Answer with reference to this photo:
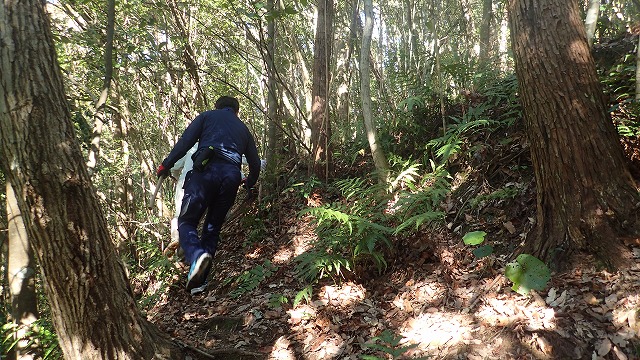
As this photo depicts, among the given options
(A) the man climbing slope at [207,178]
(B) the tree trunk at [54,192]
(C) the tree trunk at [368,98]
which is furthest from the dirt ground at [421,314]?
(C) the tree trunk at [368,98]

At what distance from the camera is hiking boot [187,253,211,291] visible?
4.32 metres

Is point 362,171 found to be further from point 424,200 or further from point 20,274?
point 20,274

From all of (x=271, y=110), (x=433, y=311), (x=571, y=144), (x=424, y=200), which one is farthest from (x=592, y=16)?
(x=271, y=110)

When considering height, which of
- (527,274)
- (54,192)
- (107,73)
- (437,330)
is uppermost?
(107,73)

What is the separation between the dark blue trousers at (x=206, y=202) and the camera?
4.50m

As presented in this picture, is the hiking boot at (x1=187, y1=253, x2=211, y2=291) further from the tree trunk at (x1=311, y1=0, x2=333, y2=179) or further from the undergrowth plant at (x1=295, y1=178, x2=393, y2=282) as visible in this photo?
the tree trunk at (x1=311, y1=0, x2=333, y2=179)

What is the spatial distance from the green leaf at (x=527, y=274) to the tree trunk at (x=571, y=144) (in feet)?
0.47

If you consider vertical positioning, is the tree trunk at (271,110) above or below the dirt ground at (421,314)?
above

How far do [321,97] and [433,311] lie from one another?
15.0 ft

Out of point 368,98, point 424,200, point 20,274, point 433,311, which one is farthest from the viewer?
point 368,98

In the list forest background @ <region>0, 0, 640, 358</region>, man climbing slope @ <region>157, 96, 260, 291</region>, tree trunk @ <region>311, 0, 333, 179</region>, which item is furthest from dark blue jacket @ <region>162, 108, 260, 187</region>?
tree trunk @ <region>311, 0, 333, 179</region>

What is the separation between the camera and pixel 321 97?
7098mm

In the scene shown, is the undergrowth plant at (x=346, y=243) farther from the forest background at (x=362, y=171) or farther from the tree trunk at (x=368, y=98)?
the tree trunk at (x=368, y=98)

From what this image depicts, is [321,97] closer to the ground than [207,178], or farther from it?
farther from it
